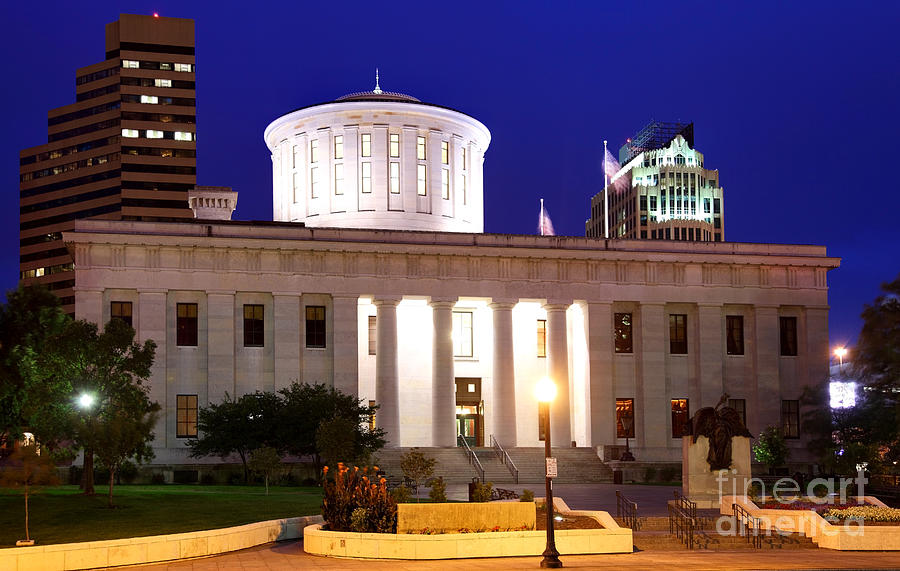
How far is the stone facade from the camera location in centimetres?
6022

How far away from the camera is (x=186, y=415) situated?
60000 mm

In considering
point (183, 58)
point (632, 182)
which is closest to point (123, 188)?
point (183, 58)

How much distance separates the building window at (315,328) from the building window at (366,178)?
38.1 ft

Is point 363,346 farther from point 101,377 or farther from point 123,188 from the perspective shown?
point 123,188

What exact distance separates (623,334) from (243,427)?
2349 centimetres

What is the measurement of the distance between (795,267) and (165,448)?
37.6 m

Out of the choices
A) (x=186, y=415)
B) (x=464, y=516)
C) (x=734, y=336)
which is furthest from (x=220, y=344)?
(x=464, y=516)

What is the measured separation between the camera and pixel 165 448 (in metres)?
58.9

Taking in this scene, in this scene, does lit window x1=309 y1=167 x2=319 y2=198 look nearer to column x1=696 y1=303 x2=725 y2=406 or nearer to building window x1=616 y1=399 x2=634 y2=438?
building window x1=616 y1=399 x2=634 y2=438

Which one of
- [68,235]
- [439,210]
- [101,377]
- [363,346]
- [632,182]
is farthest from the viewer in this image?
[632,182]

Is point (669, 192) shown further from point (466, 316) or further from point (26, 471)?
point (26, 471)

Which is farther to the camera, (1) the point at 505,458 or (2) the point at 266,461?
(1) the point at 505,458

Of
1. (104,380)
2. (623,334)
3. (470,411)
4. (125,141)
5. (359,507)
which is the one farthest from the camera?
(125,141)

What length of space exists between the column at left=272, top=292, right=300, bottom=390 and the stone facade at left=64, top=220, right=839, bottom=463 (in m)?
0.08
